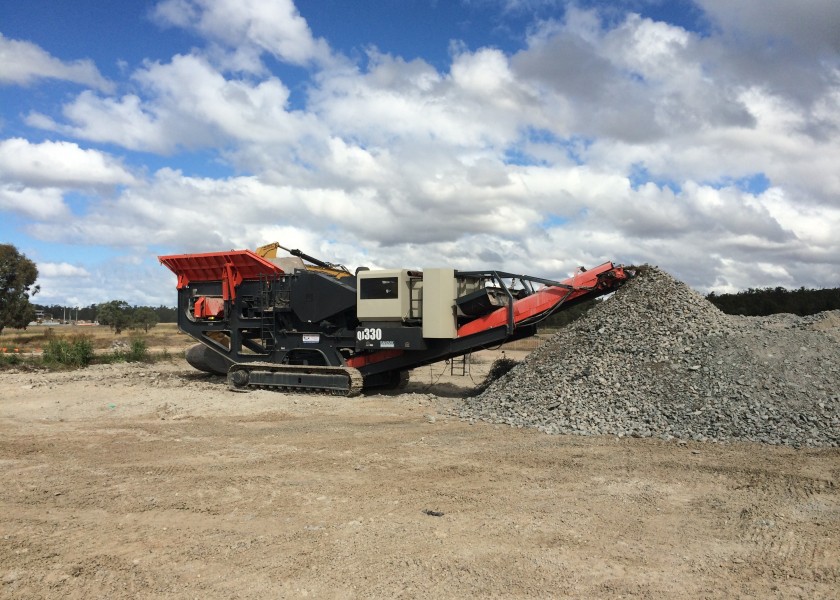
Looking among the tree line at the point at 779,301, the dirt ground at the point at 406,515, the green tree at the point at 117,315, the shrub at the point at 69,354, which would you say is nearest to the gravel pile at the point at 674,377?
the dirt ground at the point at 406,515

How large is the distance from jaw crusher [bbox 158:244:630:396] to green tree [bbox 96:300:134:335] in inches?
1767

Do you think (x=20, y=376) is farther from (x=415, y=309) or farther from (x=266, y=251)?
(x=415, y=309)

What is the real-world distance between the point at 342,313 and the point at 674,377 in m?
7.26

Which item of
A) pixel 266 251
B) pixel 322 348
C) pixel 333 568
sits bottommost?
pixel 333 568

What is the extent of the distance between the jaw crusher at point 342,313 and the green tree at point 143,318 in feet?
151

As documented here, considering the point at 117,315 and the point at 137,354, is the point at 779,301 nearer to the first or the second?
the point at 137,354

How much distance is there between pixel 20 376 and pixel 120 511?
49.6 ft

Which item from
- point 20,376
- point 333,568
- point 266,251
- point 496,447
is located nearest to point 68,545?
point 333,568

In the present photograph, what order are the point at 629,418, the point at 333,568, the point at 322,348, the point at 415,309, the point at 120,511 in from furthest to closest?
the point at 322,348, the point at 415,309, the point at 629,418, the point at 120,511, the point at 333,568

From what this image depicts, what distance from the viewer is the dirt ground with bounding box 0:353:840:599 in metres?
4.83

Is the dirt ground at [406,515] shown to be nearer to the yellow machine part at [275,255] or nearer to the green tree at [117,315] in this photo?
the yellow machine part at [275,255]

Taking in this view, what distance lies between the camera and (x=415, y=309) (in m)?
13.9

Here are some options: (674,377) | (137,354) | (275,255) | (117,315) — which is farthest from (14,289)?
(674,377)

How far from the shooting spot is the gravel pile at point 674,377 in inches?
375
